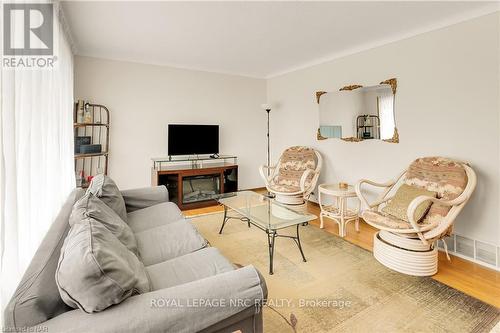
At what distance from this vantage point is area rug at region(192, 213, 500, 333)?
1757 mm

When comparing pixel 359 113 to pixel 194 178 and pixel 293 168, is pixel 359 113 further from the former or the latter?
pixel 194 178

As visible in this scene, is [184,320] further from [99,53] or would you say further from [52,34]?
[99,53]

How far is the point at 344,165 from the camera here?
4.05 metres

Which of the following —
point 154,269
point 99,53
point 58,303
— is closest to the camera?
point 58,303

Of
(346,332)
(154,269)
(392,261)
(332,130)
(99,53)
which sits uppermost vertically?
(99,53)

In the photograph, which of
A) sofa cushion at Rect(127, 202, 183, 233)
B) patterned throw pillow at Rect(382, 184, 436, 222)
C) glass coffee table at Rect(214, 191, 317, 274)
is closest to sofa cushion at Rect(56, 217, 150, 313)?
sofa cushion at Rect(127, 202, 183, 233)

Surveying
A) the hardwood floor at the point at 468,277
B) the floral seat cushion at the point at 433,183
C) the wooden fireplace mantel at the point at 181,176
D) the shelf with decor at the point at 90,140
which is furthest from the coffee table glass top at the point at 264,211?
the shelf with decor at the point at 90,140

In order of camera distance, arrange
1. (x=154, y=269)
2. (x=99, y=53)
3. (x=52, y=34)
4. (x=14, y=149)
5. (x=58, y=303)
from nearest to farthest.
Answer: (x=58, y=303) → (x=14, y=149) → (x=154, y=269) → (x=52, y=34) → (x=99, y=53)

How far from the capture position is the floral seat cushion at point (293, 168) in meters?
4.12

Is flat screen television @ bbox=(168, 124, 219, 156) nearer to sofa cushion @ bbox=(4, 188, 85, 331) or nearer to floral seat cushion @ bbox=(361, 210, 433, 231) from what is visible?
floral seat cushion @ bbox=(361, 210, 433, 231)

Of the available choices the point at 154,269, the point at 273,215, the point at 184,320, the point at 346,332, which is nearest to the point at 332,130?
the point at 273,215

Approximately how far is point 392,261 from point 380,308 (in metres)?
0.67

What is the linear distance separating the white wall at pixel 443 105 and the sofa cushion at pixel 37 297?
136 inches

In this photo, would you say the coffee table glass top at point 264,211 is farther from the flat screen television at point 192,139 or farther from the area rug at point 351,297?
the flat screen television at point 192,139
